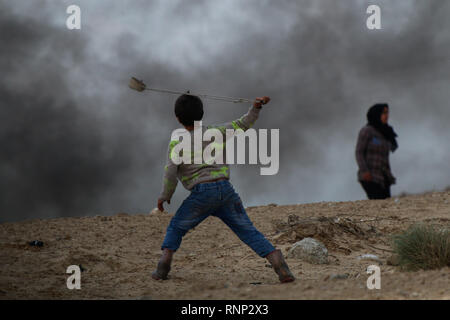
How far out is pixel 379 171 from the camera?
38.4 ft

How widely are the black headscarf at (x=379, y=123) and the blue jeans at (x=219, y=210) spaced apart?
283 inches

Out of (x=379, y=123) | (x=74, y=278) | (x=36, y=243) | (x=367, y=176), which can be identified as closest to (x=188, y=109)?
(x=74, y=278)

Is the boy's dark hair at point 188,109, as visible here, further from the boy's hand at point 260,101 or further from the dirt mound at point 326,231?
the dirt mound at point 326,231

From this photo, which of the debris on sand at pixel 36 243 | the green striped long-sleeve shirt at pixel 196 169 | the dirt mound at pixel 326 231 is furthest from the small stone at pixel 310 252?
the debris on sand at pixel 36 243

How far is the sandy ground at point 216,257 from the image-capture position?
4906 mm

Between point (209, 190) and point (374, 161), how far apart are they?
6.98 meters

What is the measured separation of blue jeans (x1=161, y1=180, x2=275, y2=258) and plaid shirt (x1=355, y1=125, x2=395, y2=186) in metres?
6.52

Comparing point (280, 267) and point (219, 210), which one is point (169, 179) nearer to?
point (219, 210)

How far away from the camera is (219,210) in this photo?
18.8ft

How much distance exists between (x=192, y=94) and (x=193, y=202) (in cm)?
110

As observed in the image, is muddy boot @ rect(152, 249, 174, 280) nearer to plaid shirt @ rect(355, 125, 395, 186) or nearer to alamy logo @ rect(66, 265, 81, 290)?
alamy logo @ rect(66, 265, 81, 290)

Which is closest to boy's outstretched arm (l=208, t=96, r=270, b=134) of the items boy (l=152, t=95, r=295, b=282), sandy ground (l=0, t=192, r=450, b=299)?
boy (l=152, t=95, r=295, b=282)

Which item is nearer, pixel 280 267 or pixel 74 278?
pixel 280 267
